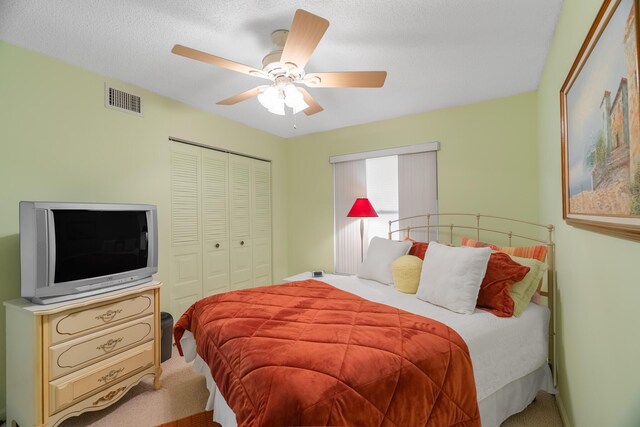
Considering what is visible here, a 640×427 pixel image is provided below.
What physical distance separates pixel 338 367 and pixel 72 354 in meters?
1.74

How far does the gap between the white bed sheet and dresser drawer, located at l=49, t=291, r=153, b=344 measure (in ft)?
2.11

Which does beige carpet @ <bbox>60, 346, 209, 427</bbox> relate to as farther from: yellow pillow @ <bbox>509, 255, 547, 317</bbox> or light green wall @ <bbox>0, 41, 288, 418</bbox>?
yellow pillow @ <bbox>509, 255, 547, 317</bbox>

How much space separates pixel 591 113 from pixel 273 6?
1636 mm

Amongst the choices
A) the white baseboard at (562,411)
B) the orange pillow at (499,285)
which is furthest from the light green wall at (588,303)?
the orange pillow at (499,285)

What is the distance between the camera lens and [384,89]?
113 inches

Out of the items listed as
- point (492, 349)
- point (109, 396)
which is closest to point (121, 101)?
point (109, 396)

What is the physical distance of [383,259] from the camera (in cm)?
280

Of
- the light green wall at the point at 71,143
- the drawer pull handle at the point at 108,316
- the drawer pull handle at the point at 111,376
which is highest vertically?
the light green wall at the point at 71,143

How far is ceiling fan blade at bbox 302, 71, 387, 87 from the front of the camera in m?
1.91

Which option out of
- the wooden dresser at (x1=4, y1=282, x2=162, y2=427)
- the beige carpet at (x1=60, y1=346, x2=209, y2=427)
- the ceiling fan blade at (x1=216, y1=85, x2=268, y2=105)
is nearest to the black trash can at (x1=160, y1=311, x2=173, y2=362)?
the beige carpet at (x1=60, y1=346, x2=209, y2=427)

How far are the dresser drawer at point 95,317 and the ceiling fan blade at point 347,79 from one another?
1.97 m

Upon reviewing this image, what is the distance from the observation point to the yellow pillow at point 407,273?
2.42 m

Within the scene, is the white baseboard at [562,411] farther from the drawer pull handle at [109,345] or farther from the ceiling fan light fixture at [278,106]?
the drawer pull handle at [109,345]

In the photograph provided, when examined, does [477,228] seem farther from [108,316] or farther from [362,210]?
[108,316]
